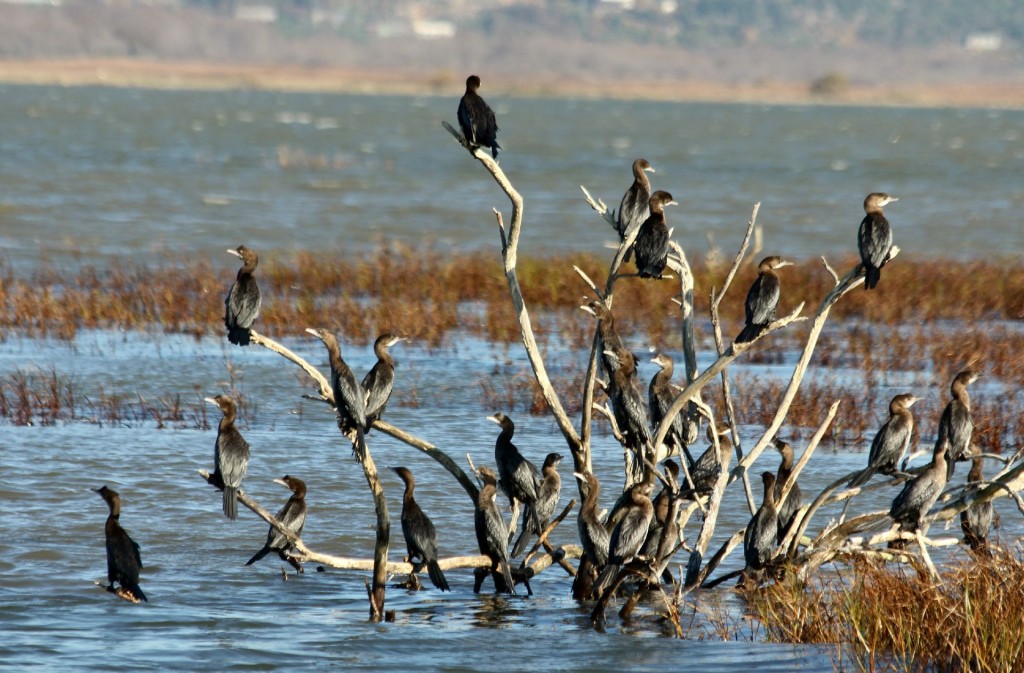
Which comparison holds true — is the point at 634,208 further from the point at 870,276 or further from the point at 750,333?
the point at 870,276

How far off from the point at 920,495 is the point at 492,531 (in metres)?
2.15

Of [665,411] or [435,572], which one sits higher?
[665,411]

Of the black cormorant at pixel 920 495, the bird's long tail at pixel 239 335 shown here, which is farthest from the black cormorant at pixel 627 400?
the bird's long tail at pixel 239 335

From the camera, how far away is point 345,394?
274 inches

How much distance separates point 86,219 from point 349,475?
21.5 metres

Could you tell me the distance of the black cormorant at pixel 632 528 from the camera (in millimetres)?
7281

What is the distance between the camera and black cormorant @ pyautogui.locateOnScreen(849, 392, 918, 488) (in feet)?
25.7

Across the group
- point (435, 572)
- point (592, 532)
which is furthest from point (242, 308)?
point (592, 532)

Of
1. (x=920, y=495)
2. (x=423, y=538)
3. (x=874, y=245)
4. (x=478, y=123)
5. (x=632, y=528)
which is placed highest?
(x=478, y=123)

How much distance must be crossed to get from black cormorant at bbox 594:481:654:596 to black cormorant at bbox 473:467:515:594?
0.65 meters

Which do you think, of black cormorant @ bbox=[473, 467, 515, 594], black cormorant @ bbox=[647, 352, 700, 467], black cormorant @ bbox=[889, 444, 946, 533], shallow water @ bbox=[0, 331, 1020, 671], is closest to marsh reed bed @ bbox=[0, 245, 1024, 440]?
shallow water @ bbox=[0, 331, 1020, 671]

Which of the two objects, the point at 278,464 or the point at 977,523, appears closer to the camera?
the point at 977,523

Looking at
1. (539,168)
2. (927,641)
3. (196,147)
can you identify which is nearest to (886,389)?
(927,641)

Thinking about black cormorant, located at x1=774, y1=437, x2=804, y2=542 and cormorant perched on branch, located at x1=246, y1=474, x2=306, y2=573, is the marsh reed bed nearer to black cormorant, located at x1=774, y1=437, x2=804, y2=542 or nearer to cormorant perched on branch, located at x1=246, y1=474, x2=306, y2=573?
black cormorant, located at x1=774, y1=437, x2=804, y2=542
